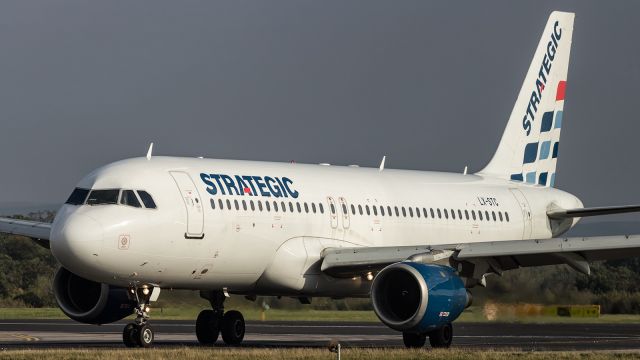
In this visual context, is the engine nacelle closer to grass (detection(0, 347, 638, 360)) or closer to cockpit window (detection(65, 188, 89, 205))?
cockpit window (detection(65, 188, 89, 205))

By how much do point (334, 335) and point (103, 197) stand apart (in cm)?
1131

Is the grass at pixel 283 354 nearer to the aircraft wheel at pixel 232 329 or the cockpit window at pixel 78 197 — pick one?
the cockpit window at pixel 78 197

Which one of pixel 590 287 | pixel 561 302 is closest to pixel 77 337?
pixel 561 302

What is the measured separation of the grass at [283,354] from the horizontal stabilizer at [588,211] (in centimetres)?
1001

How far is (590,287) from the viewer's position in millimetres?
53531

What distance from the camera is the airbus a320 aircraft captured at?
100 feet

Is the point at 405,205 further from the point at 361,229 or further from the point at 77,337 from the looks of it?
the point at 77,337

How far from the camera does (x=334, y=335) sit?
40.0 m

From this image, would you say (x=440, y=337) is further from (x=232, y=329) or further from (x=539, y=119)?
(x=539, y=119)

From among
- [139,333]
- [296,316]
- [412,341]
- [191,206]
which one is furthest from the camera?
[296,316]

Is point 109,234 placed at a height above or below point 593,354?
above

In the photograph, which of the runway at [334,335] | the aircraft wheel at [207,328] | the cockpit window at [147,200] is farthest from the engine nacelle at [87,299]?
the cockpit window at [147,200]

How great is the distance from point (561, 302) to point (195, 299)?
11.0 meters

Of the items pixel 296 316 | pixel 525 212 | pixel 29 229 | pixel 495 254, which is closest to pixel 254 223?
pixel 495 254
